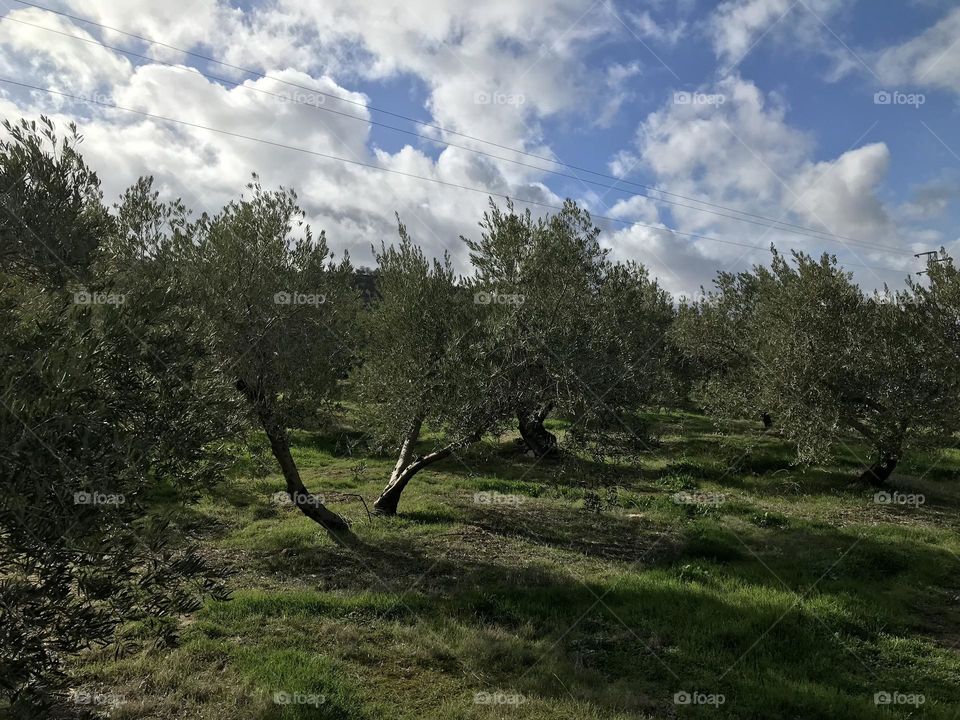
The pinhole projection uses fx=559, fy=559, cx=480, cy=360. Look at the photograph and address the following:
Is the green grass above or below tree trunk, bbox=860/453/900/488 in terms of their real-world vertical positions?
below

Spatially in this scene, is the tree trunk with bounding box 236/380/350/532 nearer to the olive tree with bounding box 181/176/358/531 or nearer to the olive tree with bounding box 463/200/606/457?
the olive tree with bounding box 181/176/358/531

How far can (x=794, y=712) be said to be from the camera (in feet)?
31.6

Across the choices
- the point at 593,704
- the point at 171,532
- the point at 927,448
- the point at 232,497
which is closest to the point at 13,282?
the point at 171,532

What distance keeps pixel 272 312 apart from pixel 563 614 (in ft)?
37.6

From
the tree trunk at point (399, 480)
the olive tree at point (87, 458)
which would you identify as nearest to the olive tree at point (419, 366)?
the tree trunk at point (399, 480)

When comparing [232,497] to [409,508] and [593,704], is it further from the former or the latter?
[593,704]

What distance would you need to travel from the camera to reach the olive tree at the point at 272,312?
51.6 feet

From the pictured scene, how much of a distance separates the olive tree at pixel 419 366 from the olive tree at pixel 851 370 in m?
16.0

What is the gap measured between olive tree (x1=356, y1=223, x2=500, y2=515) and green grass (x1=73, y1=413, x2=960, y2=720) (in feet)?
Answer: 9.95

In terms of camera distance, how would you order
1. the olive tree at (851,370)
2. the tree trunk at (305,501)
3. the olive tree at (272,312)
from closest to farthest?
the olive tree at (272,312) < the tree trunk at (305,501) < the olive tree at (851,370)

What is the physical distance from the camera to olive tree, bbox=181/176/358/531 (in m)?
15.7

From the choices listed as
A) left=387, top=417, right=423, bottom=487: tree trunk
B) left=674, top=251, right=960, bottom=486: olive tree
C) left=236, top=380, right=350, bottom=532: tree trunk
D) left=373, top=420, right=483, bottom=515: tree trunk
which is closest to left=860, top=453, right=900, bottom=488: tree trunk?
left=674, top=251, right=960, bottom=486: olive tree

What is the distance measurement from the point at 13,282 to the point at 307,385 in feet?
30.1

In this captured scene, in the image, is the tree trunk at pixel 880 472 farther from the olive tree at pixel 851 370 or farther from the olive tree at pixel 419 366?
the olive tree at pixel 419 366
